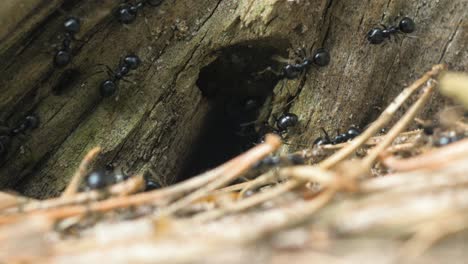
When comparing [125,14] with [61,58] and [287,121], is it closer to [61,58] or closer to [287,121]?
[61,58]

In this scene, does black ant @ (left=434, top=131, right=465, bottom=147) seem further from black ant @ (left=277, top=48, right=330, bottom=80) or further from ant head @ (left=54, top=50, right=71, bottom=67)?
ant head @ (left=54, top=50, right=71, bottom=67)

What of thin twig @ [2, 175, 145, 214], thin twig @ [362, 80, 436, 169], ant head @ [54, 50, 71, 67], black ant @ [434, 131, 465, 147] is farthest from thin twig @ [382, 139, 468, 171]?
ant head @ [54, 50, 71, 67]

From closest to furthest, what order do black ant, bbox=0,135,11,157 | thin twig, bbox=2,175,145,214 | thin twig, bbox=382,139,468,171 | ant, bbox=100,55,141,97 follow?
thin twig, bbox=382,139,468,171, thin twig, bbox=2,175,145,214, black ant, bbox=0,135,11,157, ant, bbox=100,55,141,97

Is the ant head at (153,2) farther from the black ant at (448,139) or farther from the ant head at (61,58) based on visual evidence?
the black ant at (448,139)

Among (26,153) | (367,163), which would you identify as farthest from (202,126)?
(367,163)

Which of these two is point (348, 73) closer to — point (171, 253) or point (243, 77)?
point (243, 77)

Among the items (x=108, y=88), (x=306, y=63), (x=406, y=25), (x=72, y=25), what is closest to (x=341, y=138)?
(x=306, y=63)
